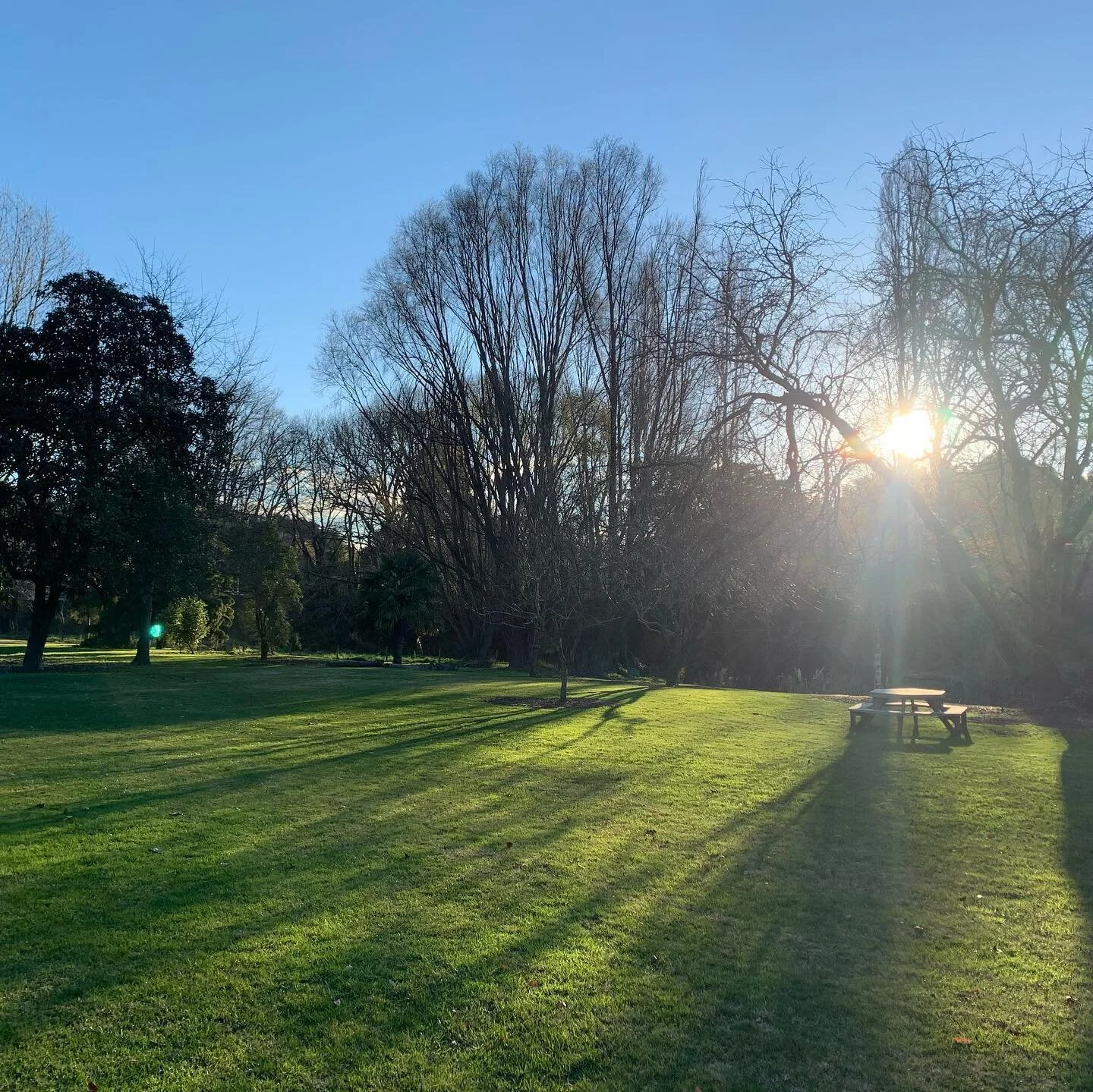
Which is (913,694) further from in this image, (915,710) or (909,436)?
(909,436)

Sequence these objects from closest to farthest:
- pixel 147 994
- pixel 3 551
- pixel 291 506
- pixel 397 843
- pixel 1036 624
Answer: pixel 147 994 → pixel 397 843 → pixel 1036 624 → pixel 3 551 → pixel 291 506

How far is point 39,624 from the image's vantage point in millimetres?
21344

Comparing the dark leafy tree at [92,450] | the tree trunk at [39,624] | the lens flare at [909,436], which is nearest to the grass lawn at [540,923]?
the lens flare at [909,436]

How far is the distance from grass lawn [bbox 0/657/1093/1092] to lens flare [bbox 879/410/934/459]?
12.2ft

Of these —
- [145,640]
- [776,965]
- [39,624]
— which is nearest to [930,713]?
[776,965]

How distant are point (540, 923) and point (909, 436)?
27.4ft

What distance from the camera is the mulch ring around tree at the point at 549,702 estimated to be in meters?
15.6

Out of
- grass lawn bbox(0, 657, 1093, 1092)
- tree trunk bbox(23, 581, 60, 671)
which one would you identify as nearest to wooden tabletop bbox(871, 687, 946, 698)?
grass lawn bbox(0, 657, 1093, 1092)

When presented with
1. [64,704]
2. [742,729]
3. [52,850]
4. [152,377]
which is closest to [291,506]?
[152,377]

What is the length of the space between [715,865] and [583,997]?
2.17 metres

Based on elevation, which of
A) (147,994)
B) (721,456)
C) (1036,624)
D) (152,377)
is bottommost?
(147,994)

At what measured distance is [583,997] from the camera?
3.81 meters

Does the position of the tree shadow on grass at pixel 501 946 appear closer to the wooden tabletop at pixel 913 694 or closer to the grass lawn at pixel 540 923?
the grass lawn at pixel 540 923

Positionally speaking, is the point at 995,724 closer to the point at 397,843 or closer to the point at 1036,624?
the point at 1036,624
